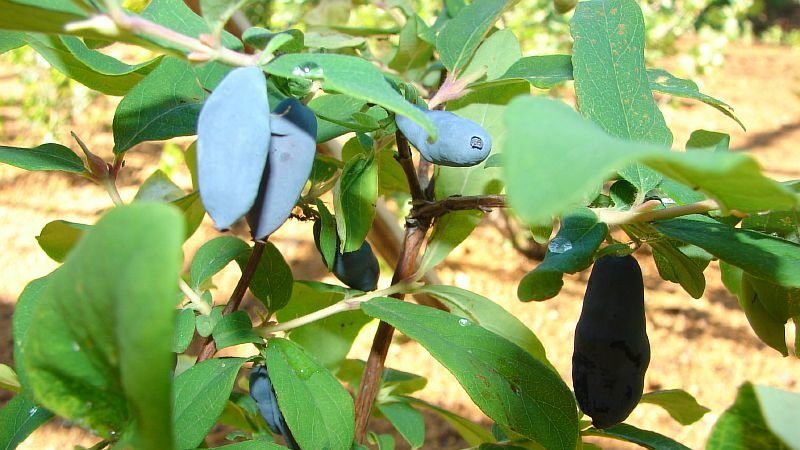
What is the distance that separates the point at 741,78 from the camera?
458 centimetres

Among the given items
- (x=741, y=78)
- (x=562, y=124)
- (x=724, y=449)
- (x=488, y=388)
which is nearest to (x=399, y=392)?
(x=488, y=388)

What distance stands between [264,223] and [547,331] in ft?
6.05

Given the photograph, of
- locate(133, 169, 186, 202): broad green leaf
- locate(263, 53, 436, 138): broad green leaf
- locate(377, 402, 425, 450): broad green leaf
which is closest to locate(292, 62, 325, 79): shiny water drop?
locate(263, 53, 436, 138): broad green leaf

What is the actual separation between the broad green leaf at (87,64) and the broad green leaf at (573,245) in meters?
0.33

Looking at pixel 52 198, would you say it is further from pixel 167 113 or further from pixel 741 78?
pixel 741 78

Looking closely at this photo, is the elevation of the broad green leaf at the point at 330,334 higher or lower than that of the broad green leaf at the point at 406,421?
higher

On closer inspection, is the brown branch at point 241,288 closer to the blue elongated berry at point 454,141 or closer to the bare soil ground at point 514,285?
the blue elongated berry at point 454,141

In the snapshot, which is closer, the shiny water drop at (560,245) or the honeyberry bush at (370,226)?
the honeyberry bush at (370,226)

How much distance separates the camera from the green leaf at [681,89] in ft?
2.12

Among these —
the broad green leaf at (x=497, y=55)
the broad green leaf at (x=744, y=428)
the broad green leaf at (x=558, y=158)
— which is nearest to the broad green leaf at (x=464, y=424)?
the broad green leaf at (x=497, y=55)

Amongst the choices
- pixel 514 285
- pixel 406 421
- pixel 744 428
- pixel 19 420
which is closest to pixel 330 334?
pixel 406 421

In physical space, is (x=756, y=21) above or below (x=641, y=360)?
below

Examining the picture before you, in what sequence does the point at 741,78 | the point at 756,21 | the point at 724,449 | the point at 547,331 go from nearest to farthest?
the point at 724,449 → the point at 547,331 → the point at 741,78 → the point at 756,21

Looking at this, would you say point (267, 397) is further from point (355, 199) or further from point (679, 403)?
point (679, 403)
